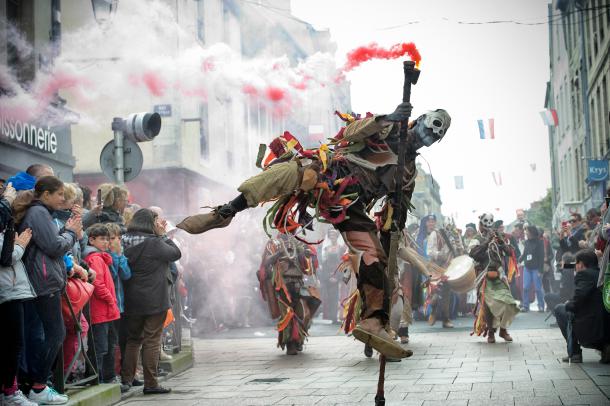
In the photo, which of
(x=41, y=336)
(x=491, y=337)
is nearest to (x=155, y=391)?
(x=41, y=336)

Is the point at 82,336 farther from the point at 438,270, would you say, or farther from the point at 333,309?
the point at 333,309

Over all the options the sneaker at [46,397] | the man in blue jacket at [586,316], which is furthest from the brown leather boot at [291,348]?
the sneaker at [46,397]

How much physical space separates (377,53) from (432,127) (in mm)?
1035

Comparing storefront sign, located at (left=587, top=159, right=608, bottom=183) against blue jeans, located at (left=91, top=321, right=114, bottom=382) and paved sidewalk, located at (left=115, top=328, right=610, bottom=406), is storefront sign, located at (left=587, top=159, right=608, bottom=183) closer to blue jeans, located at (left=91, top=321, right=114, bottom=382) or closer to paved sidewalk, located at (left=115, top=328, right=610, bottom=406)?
paved sidewalk, located at (left=115, top=328, right=610, bottom=406)

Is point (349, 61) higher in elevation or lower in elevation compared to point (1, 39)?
lower

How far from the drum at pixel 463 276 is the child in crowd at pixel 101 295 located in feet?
25.6

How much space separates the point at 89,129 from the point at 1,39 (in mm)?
9808

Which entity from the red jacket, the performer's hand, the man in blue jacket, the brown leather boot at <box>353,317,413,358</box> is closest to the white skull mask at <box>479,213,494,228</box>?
the man in blue jacket

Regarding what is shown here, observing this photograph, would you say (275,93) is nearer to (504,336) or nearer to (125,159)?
(125,159)

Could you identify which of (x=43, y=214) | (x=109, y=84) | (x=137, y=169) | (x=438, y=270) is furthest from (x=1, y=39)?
(x=43, y=214)

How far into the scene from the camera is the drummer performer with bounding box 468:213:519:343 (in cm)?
1336

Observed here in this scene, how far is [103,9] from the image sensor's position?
17.8 metres

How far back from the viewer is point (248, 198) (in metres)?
6.27

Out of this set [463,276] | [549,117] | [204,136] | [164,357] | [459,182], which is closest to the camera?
[164,357]
